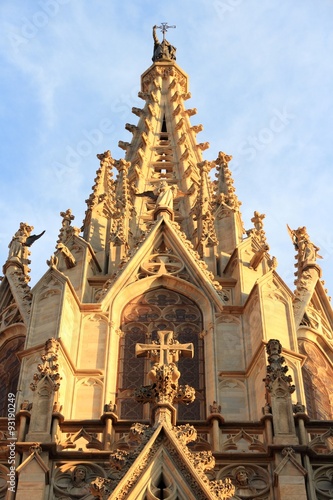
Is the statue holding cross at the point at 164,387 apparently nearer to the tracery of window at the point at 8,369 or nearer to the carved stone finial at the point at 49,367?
the carved stone finial at the point at 49,367

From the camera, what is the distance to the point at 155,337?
3061 centimetres

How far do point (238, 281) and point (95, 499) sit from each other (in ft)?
31.6

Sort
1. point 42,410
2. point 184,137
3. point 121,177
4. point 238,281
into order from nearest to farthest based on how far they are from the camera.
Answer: point 42,410 < point 238,281 < point 121,177 < point 184,137

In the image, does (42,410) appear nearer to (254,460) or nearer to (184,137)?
(254,460)

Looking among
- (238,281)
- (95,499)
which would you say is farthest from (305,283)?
(95,499)

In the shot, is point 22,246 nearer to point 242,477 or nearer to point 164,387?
point 164,387

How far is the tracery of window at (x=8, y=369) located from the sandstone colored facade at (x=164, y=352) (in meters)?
0.05

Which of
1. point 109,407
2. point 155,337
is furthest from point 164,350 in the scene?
point 155,337

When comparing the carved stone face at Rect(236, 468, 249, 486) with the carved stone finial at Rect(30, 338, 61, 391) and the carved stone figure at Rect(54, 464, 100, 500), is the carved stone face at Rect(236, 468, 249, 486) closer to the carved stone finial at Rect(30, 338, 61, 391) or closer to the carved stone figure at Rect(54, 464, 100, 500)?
the carved stone figure at Rect(54, 464, 100, 500)

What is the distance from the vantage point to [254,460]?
24.5 metres

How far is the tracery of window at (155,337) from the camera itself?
1125 inches

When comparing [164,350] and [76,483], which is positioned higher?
[164,350]

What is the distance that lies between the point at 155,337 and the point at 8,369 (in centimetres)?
359

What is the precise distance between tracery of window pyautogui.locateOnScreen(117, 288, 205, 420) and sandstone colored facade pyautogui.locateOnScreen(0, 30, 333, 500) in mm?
33
